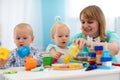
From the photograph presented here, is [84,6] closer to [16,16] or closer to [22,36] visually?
[16,16]

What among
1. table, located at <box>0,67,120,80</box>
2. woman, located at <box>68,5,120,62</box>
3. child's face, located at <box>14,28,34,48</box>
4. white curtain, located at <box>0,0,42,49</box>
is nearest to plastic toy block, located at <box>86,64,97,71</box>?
table, located at <box>0,67,120,80</box>

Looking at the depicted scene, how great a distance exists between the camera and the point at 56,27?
1229 millimetres

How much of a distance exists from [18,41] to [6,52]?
12.0 inches

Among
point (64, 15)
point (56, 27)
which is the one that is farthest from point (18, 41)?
point (64, 15)

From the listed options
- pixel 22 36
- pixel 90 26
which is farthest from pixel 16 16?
pixel 90 26

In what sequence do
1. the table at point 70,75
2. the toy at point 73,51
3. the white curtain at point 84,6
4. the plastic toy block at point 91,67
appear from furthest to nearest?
the white curtain at point 84,6, the toy at point 73,51, the plastic toy block at point 91,67, the table at point 70,75

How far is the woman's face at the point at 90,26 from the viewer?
47.4 inches

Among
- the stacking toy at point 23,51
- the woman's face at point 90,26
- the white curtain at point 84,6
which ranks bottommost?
the stacking toy at point 23,51

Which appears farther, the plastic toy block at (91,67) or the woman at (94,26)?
the woman at (94,26)

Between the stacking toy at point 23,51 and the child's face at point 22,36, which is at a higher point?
the child's face at point 22,36

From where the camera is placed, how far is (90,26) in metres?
1.21

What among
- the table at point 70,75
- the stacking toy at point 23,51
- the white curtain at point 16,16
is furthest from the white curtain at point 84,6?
the table at point 70,75

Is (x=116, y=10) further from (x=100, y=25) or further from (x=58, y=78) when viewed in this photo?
(x=58, y=78)

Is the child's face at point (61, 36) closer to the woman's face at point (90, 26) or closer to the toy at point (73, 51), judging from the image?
the woman's face at point (90, 26)
